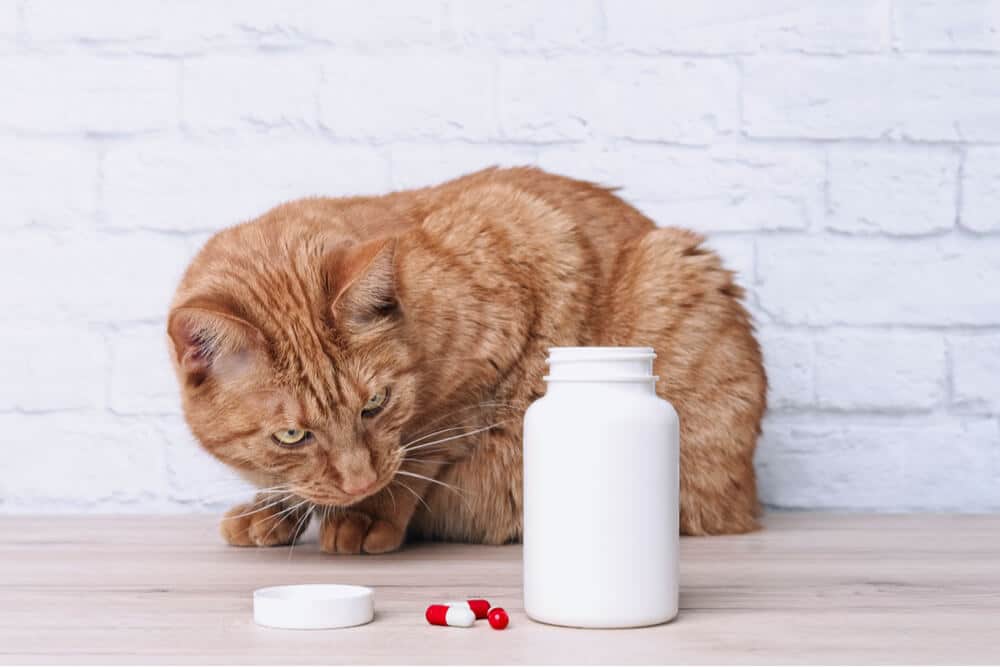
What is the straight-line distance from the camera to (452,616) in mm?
1062

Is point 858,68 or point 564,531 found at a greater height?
point 858,68

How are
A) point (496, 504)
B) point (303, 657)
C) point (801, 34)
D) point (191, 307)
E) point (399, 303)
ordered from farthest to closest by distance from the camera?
point (801, 34) → point (496, 504) → point (399, 303) → point (191, 307) → point (303, 657)

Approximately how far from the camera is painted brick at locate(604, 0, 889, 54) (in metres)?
1.96

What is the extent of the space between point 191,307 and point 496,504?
1.96 feet

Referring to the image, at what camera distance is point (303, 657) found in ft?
3.13

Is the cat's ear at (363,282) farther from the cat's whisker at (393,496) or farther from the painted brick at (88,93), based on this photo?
the painted brick at (88,93)

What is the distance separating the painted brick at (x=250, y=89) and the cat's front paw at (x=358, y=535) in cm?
76

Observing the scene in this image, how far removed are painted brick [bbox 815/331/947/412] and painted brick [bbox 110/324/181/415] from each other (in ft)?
3.91

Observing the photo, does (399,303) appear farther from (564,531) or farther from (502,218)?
(564,531)

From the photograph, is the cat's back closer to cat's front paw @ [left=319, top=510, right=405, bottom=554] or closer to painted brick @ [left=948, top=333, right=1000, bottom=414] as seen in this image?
cat's front paw @ [left=319, top=510, right=405, bottom=554]

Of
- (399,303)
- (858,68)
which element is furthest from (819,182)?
(399,303)

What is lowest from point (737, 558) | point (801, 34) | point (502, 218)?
point (737, 558)

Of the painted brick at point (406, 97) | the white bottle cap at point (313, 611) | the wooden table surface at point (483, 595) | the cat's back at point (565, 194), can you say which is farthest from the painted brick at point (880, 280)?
the white bottle cap at point (313, 611)

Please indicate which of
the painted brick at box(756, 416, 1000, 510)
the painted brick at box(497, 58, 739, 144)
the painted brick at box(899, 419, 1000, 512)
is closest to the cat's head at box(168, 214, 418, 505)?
the painted brick at box(497, 58, 739, 144)
